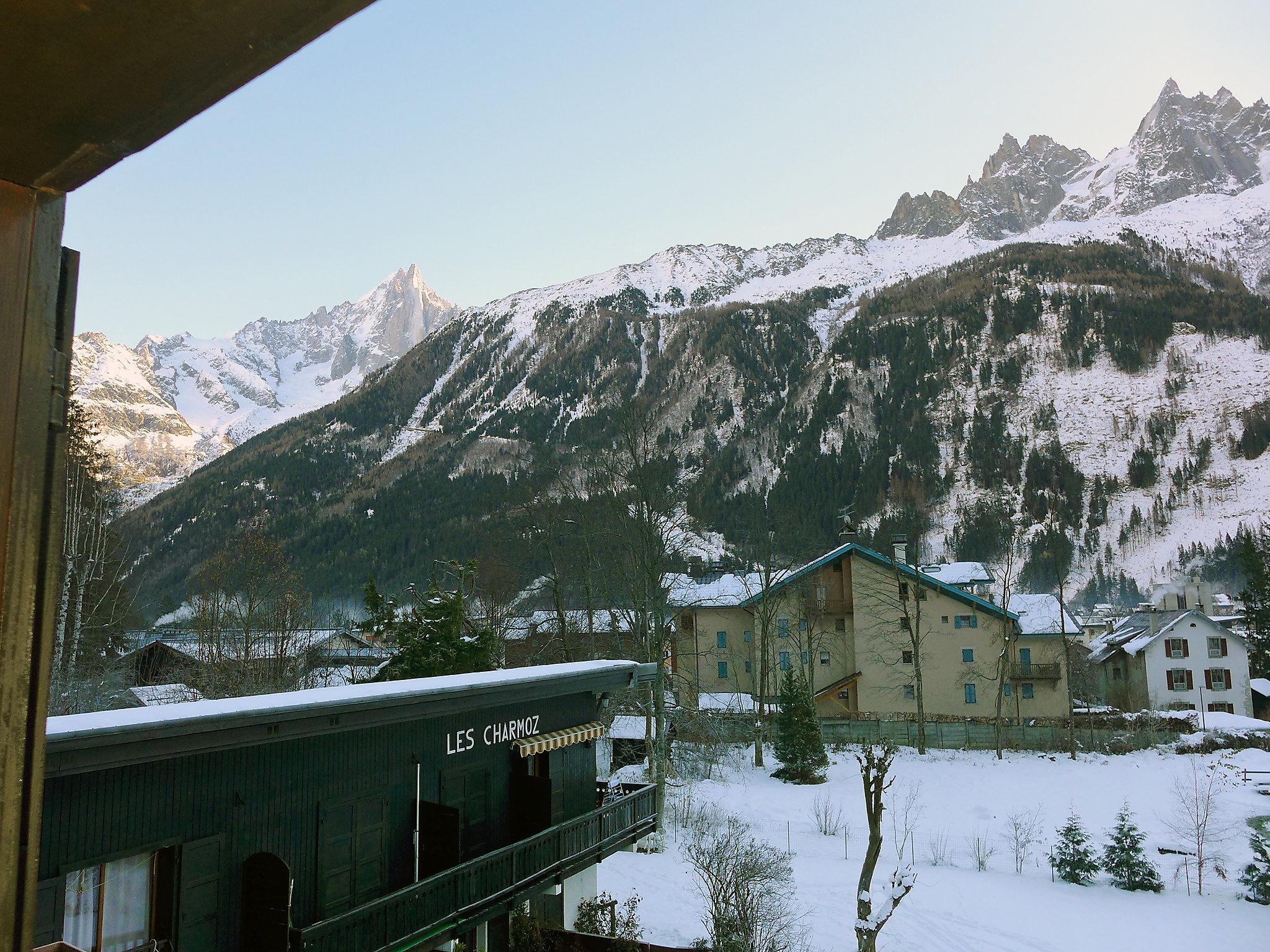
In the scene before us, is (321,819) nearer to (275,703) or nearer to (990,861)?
(275,703)

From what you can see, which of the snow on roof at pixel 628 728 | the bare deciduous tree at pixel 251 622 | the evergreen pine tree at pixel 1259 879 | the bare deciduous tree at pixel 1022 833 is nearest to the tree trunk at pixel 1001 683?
the bare deciduous tree at pixel 1022 833

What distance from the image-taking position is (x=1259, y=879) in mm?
23172

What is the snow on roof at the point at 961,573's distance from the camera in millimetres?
54094

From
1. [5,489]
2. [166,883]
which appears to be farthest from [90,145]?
[166,883]

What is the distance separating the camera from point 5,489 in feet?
4.01

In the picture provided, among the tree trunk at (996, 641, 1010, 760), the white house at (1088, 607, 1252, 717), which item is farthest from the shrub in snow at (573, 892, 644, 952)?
the white house at (1088, 607, 1252, 717)

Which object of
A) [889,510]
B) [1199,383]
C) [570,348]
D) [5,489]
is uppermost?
[570,348]

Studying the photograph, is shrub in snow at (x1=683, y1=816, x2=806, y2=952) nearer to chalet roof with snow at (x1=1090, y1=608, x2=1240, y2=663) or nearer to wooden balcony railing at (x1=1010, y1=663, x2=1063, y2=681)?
wooden balcony railing at (x1=1010, y1=663, x2=1063, y2=681)

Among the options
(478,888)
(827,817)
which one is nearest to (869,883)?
(478,888)

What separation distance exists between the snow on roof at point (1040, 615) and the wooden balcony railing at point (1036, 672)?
1.93 m

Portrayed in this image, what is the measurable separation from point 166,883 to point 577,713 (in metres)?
9.89

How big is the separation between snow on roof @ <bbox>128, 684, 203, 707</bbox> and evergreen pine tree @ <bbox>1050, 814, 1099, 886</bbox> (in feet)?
97.2

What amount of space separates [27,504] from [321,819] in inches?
504

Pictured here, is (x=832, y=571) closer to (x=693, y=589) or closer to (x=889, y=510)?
(x=693, y=589)
